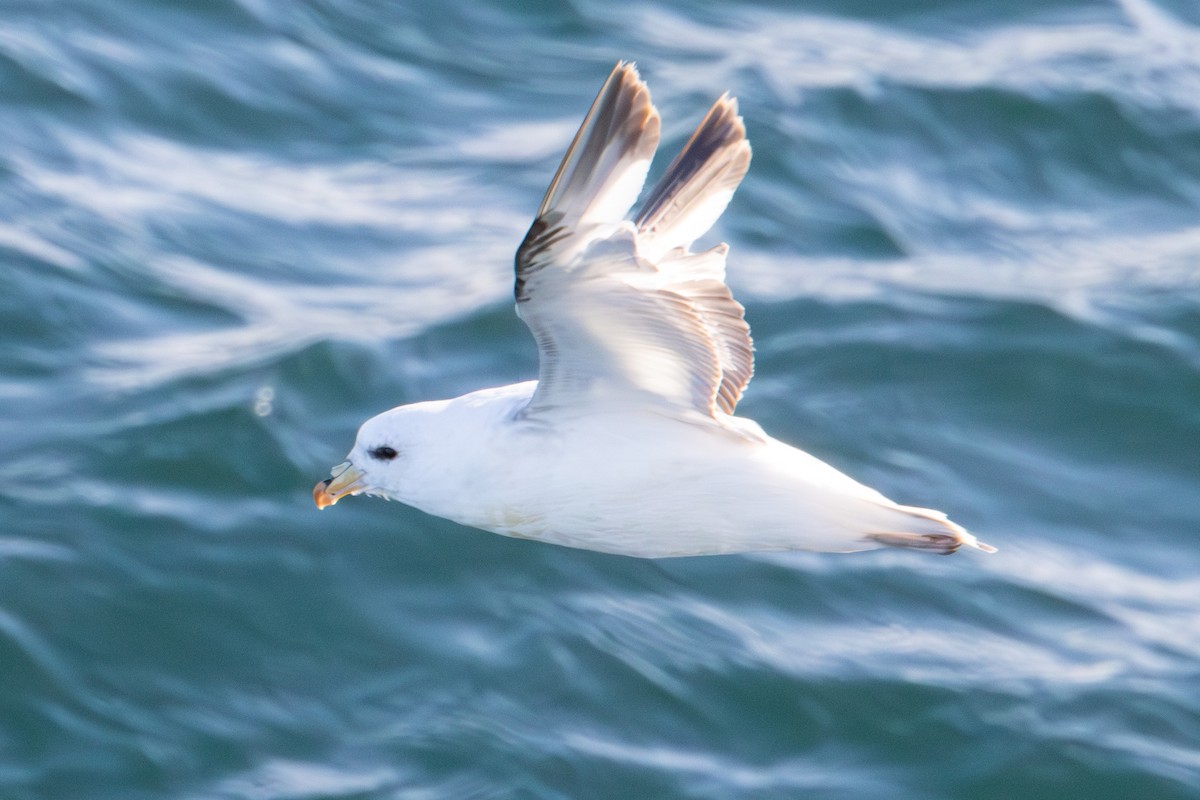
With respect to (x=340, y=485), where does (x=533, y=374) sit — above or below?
above

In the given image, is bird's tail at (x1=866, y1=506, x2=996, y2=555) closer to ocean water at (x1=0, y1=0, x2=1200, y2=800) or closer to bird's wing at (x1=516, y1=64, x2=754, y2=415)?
bird's wing at (x1=516, y1=64, x2=754, y2=415)

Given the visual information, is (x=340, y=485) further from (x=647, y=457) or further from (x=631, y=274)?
(x=631, y=274)

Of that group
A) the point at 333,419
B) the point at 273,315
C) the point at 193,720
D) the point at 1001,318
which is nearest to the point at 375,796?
the point at 193,720

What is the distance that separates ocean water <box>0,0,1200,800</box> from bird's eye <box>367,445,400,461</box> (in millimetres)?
2370

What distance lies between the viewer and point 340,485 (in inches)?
266

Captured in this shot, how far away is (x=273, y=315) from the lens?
1092 centimetres

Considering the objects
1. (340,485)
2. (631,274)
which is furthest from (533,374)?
(631,274)

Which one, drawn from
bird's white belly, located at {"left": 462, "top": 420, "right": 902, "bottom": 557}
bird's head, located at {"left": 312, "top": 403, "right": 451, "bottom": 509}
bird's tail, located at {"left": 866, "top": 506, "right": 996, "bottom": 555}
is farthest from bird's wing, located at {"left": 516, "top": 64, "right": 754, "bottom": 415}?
bird's tail, located at {"left": 866, "top": 506, "right": 996, "bottom": 555}

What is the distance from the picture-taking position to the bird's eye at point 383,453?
21.5ft

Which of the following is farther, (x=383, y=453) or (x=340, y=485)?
(x=340, y=485)

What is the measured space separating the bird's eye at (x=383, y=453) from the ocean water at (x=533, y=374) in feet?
7.78

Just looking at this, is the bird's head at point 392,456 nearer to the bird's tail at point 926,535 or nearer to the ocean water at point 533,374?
the bird's tail at point 926,535

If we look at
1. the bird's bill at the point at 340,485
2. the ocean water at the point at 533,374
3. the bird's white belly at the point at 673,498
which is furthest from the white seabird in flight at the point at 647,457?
the ocean water at the point at 533,374

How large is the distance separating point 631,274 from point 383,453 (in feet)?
4.48
